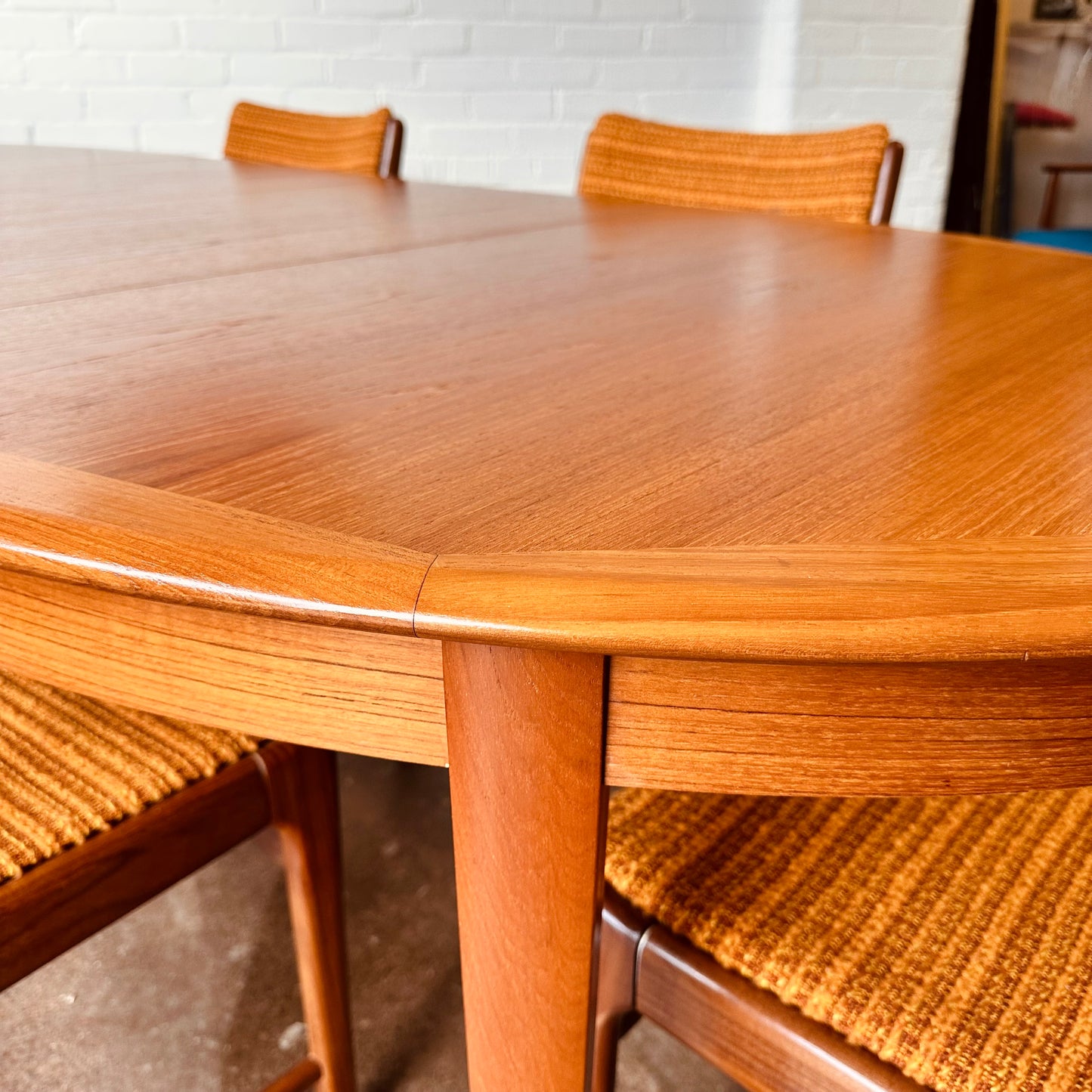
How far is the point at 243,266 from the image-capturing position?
3.05 ft

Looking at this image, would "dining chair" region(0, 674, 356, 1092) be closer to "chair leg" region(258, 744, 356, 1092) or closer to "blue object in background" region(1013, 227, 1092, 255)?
"chair leg" region(258, 744, 356, 1092)

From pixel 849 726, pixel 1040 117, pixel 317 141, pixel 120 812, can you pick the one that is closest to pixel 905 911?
pixel 849 726

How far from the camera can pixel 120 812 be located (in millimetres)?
644

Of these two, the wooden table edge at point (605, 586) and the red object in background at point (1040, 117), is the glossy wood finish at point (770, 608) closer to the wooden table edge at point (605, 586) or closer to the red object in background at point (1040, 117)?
the wooden table edge at point (605, 586)

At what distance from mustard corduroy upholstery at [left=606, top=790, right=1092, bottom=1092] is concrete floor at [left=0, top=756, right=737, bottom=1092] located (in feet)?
1.74

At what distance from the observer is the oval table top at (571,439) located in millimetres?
346

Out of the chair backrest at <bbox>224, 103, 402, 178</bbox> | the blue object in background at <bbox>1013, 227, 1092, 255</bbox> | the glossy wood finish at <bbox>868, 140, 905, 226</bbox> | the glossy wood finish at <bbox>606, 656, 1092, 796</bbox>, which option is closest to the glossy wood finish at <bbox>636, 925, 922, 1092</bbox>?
the glossy wood finish at <bbox>606, 656, 1092, 796</bbox>

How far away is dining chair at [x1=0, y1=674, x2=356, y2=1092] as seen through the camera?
613mm

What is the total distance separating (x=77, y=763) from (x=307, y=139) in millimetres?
1373

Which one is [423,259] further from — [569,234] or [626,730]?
[626,730]

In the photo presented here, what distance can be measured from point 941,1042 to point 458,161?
2832 millimetres

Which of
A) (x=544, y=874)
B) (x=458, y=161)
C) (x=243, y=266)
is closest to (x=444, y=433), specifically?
(x=544, y=874)

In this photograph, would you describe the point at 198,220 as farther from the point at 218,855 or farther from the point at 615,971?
the point at 615,971

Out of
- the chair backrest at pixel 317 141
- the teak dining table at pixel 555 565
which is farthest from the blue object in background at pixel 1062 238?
the teak dining table at pixel 555 565
